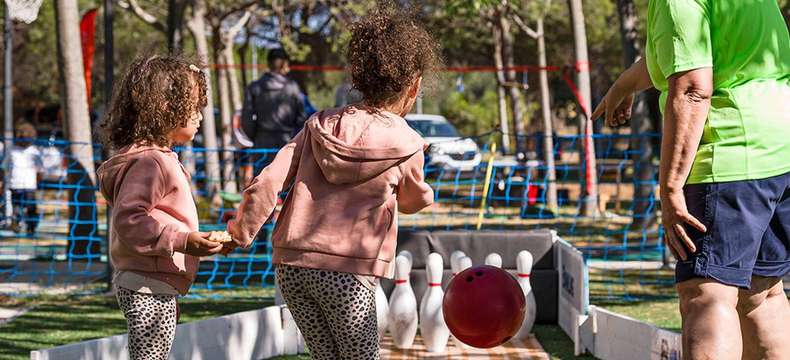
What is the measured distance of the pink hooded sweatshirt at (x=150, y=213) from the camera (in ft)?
10.4

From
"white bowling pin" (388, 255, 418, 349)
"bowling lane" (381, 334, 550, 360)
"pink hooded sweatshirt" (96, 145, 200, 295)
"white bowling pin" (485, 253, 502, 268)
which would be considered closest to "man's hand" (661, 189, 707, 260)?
"pink hooded sweatshirt" (96, 145, 200, 295)

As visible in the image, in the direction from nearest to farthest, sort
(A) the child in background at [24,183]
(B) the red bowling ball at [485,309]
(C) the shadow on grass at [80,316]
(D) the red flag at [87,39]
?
(B) the red bowling ball at [485,309], (C) the shadow on grass at [80,316], (D) the red flag at [87,39], (A) the child in background at [24,183]

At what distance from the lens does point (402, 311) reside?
5.77m

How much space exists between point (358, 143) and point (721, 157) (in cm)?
104

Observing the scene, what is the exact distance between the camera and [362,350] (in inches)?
127

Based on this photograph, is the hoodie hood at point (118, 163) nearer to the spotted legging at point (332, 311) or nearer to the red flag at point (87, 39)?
the spotted legging at point (332, 311)

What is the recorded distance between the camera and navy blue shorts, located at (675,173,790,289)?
2818 millimetres

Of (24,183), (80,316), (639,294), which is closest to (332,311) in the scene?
(80,316)

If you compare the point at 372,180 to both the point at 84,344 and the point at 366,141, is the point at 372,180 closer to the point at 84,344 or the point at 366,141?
the point at 366,141

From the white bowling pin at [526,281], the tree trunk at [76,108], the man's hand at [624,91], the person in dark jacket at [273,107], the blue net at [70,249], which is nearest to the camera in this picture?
the man's hand at [624,91]

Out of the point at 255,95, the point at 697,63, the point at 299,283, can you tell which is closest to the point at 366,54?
the point at 299,283

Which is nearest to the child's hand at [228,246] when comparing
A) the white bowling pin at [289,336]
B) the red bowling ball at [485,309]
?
the red bowling ball at [485,309]

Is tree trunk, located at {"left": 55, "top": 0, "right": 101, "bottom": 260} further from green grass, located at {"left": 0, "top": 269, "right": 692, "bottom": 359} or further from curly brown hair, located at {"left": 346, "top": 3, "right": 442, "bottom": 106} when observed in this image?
curly brown hair, located at {"left": 346, "top": 3, "right": 442, "bottom": 106}

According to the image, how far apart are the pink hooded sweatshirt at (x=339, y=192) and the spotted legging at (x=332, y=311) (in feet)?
0.14
